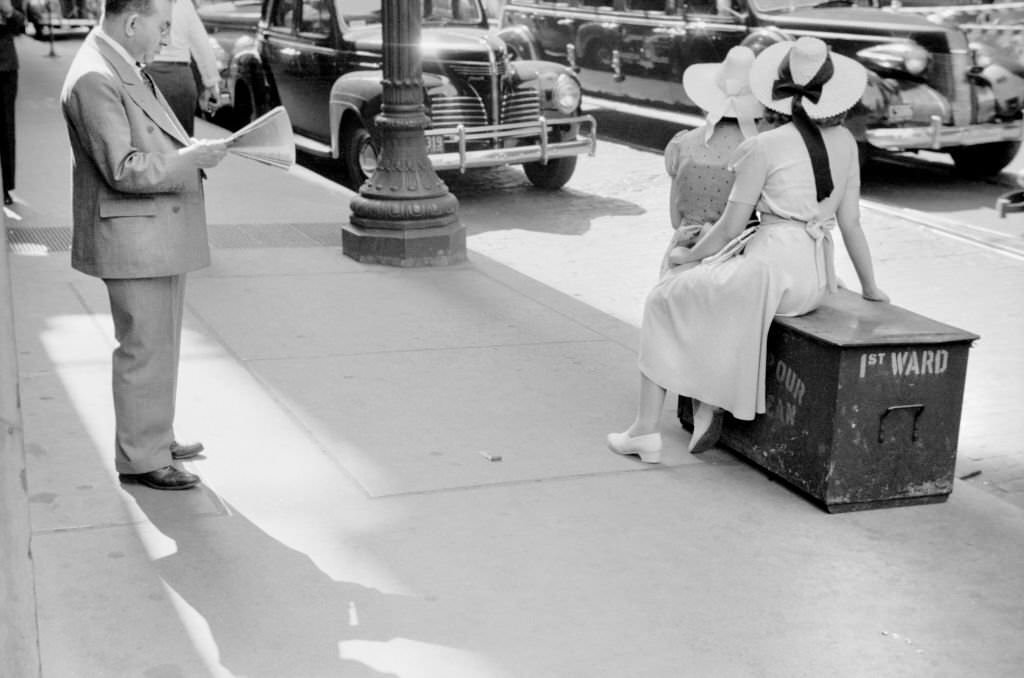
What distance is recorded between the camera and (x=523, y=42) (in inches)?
682

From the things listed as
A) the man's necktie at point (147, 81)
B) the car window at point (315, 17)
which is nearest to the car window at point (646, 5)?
the car window at point (315, 17)

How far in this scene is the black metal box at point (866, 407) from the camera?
191 inches

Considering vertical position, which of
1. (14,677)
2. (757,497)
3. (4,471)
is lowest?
(757,497)

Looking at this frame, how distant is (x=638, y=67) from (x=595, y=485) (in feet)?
35.9

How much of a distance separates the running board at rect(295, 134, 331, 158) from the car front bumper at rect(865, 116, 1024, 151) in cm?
489

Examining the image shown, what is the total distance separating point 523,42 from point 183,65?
31.8 ft

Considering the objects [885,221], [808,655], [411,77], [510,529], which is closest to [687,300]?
[510,529]

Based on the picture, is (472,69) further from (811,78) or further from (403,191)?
(811,78)

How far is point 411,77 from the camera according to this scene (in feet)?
29.0

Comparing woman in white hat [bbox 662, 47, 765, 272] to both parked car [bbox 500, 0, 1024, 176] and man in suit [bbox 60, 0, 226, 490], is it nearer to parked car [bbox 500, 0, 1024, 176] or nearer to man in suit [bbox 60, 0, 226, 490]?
man in suit [bbox 60, 0, 226, 490]

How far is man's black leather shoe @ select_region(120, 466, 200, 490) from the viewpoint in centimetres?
484

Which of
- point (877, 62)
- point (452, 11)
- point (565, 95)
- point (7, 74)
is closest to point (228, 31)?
point (452, 11)

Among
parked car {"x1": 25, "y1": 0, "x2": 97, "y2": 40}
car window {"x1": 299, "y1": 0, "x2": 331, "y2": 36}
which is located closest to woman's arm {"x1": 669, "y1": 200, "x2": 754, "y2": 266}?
car window {"x1": 299, "y1": 0, "x2": 331, "y2": 36}

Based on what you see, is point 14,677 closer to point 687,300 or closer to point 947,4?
point 687,300
